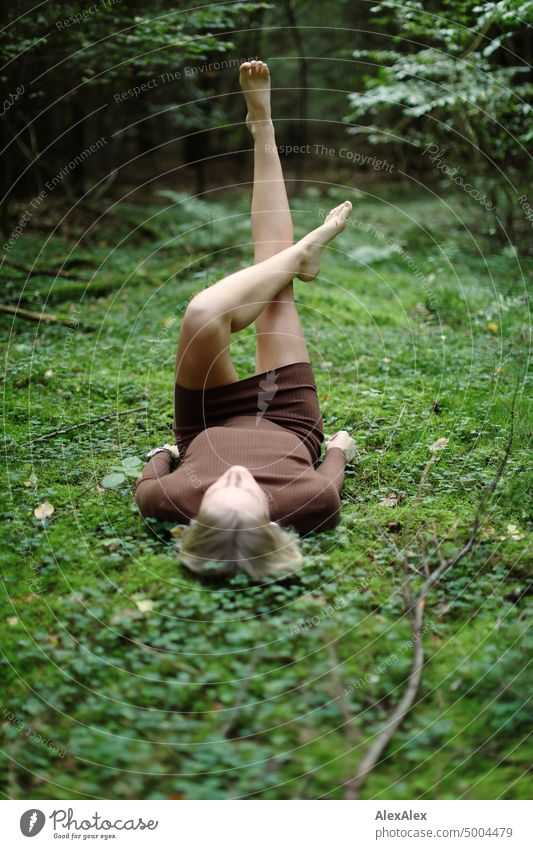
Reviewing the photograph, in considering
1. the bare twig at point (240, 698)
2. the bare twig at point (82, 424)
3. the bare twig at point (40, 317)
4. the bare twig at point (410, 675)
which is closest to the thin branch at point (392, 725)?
the bare twig at point (410, 675)

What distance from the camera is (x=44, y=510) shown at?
3283 mm

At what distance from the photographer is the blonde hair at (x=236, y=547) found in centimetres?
254

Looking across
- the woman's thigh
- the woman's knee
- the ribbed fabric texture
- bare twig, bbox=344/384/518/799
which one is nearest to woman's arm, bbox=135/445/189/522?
the ribbed fabric texture

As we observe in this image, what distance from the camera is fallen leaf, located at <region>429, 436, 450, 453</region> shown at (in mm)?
3857

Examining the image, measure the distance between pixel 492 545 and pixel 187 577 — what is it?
4.37 feet

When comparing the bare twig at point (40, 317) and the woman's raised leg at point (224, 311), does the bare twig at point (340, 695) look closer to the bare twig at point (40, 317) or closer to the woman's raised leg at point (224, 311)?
the woman's raised leg at point (224, 311)

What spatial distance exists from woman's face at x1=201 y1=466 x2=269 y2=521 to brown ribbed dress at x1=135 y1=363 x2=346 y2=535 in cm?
13

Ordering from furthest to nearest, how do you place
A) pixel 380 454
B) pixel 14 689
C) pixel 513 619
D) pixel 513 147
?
pixel 513 147 → pixel 380 454 → pixel 513 619 → pixel 14 689

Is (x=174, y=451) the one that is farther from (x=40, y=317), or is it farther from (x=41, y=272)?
(x=41, y=272)

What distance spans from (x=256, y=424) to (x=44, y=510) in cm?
111

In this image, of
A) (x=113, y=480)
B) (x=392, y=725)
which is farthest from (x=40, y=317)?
(x=392, y=725)

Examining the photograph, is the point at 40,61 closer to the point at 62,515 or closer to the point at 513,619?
the point at 62,515

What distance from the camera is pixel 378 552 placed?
2.99m
